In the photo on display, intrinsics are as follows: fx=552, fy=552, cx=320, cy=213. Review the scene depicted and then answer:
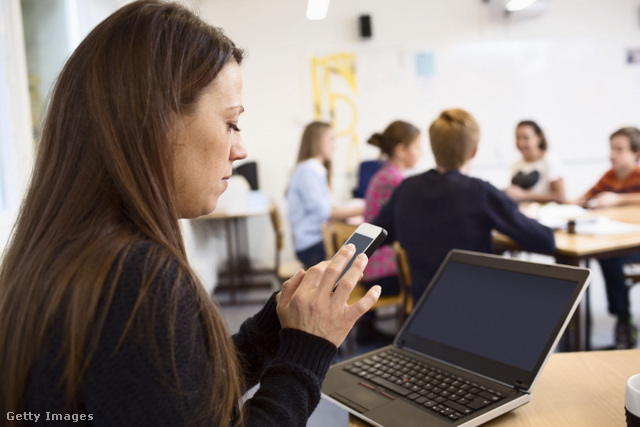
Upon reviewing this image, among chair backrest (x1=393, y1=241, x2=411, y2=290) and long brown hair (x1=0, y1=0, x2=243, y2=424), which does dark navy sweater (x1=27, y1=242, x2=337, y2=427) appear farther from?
chair backrest (x1=393, y1=241, x2=411, y2=290)

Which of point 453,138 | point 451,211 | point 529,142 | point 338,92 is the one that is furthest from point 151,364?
point 338,92

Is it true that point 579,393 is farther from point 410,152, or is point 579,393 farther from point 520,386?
point 410,152

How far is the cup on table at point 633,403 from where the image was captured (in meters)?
0.64

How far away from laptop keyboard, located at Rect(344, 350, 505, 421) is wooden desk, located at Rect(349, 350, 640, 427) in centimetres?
4

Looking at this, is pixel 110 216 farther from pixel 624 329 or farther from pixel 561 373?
pixel 624 329

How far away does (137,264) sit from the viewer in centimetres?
58

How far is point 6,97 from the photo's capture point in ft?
8.42

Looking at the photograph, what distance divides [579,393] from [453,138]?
148cm

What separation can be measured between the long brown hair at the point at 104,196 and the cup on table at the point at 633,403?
47cm

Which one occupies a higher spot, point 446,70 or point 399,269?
point 446,70

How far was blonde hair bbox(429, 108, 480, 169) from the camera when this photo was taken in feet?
7.25

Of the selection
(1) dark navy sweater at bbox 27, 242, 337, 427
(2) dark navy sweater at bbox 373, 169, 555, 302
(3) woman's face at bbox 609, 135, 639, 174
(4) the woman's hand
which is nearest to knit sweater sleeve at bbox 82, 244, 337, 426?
(1) dark navy sweater at bbox 27, 242, 337, 427

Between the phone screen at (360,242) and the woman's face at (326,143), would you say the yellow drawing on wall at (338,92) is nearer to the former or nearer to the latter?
the woman's face at (326,143)

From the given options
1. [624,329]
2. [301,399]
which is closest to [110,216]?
[301,399]
